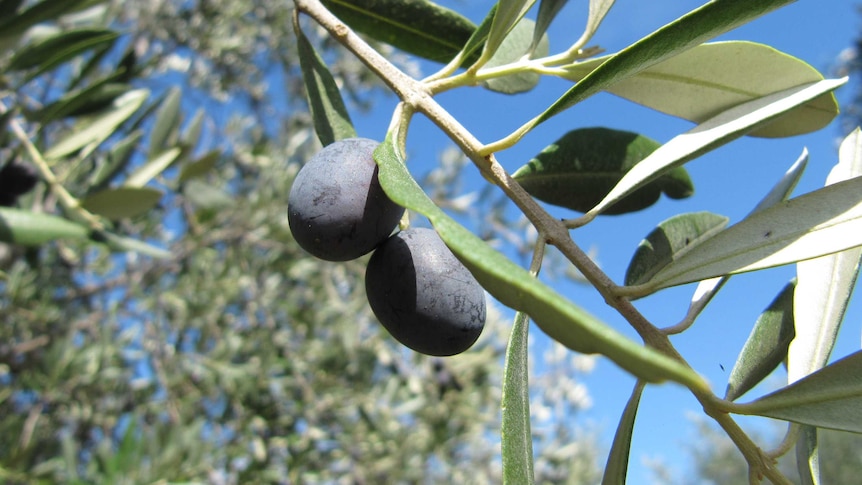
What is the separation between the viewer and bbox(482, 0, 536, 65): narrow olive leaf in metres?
1.03

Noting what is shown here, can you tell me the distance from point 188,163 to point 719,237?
93.8 inches

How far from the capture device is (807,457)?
0.98 metres

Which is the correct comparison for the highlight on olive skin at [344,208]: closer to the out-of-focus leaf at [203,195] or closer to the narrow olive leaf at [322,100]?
the narrow olive leaf at [322,100]

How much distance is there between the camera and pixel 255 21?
612 cm

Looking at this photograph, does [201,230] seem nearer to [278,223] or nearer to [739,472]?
[278,223]

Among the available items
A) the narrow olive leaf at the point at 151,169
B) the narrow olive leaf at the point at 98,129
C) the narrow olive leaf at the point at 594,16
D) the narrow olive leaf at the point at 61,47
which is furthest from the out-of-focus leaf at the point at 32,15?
the narrow olive leaf at the point at 594,16

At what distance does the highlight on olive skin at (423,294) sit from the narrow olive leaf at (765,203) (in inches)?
13.5

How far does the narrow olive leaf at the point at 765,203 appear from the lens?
1.06m

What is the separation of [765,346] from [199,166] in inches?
89.8

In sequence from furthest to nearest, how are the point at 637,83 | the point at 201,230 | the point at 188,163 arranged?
the point at 201,230 → the point at 188,163 → the point at 637,83

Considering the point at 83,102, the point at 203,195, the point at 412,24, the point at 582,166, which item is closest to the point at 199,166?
the point at 203,195

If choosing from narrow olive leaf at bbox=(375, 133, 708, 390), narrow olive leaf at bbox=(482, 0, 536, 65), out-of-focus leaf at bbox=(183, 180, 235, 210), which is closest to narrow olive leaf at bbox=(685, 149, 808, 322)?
narrow olive leaf at bbox=(482, 0, 536, 65)

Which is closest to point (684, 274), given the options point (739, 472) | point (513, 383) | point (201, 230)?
point (513, 383)

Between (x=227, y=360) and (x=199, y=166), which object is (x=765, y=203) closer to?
(x=199, y=166)
